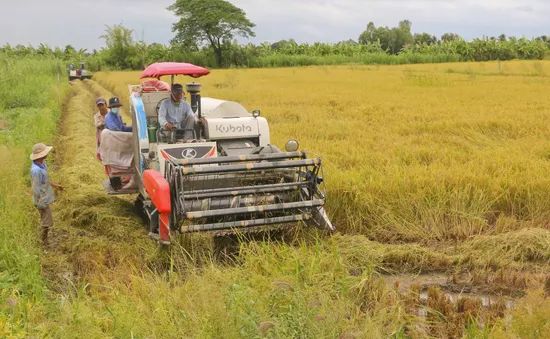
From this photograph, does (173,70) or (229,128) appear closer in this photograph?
(173,70)

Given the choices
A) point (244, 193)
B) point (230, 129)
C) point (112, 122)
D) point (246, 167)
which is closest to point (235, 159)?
point (246, 167)

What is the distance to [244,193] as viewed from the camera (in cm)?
526

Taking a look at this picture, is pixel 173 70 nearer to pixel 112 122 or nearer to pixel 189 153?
pixel 189 153

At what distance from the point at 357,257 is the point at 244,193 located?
117cm

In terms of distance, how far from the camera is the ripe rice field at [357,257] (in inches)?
139

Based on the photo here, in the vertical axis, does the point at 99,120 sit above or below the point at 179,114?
below

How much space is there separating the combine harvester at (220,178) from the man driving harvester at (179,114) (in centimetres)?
10

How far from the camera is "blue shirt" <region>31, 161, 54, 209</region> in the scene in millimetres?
5812

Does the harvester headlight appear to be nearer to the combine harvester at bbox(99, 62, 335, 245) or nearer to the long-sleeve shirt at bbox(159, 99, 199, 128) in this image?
the combine harvester at bbox(99, 62, 335, 245)

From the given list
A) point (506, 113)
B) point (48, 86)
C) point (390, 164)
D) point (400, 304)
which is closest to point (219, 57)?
point (48, 86)

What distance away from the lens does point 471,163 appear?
7.03 metres

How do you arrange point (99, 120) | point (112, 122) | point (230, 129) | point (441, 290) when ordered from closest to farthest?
point (441, 290), point (230, 129), point (112, 122), point (99, 120)

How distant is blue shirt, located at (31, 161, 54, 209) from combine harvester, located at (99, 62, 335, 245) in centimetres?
98

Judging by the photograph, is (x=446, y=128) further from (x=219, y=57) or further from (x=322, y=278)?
(x=219, y=57)
